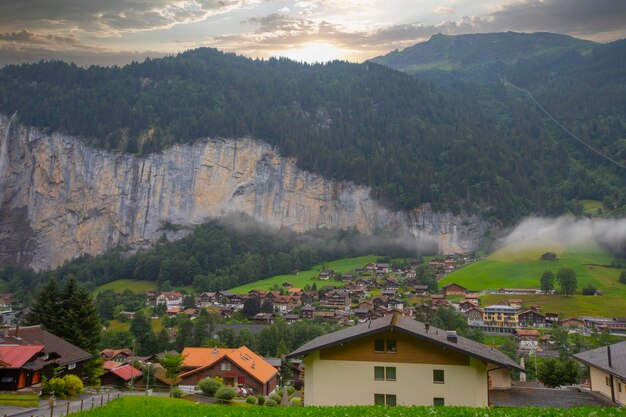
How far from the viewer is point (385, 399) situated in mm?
18328

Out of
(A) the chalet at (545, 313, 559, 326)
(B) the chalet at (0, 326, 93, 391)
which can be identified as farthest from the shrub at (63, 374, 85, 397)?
(A) the chalet at (545, 313, 559, 326)

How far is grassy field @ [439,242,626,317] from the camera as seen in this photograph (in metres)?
80.6

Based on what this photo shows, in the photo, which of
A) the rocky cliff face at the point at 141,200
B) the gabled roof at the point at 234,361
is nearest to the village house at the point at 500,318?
the gabled roof at the point at 234,361

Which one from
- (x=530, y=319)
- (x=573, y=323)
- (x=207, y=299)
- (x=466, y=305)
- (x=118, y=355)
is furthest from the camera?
(x=207, y=299)

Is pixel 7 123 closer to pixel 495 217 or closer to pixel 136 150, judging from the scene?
pixel 136 150

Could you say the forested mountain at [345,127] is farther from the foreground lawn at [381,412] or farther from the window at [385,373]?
the foreground lawn at [381,412]

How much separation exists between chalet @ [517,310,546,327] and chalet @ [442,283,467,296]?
54.4 feet

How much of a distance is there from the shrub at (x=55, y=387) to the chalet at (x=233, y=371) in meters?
17.0

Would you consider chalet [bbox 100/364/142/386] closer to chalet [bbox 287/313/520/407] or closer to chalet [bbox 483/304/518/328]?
chalet [bbox 287/313/520/407]

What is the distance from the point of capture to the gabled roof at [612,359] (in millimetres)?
18694

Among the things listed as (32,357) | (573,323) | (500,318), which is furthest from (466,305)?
(32,357)

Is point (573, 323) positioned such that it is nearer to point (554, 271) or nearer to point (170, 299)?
point (554, 271)

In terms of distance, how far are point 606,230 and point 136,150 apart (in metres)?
112

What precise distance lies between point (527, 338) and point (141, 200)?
103005 millimetres
